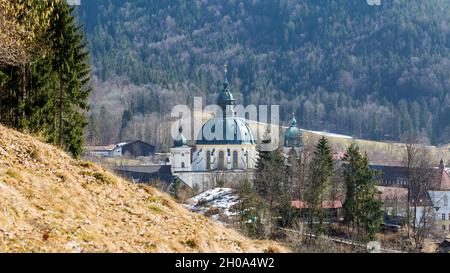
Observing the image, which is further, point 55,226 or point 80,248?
point 55,226

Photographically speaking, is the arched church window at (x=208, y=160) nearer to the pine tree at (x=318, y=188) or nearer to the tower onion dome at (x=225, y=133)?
the tower onion dome at (x=225, y=133)

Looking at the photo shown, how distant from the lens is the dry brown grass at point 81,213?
13.3 meters

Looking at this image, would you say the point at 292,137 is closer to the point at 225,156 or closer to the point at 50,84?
the point at 225,156

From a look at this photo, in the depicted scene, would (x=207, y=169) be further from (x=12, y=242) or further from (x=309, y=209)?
(x=12, y=242)

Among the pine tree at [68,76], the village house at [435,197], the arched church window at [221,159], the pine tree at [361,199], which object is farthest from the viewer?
the arched church window at [221,159]

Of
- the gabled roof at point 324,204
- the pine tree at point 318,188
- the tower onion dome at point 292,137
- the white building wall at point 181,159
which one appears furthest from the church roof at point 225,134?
the gabled roof at point 324,204

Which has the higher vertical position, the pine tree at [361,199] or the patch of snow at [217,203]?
the pine tree at [361,199]

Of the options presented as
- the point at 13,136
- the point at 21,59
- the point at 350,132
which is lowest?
the point at 350,132

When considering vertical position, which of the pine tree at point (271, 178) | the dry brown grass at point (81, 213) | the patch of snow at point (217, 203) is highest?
the dry brown grass at point (81, 213)
